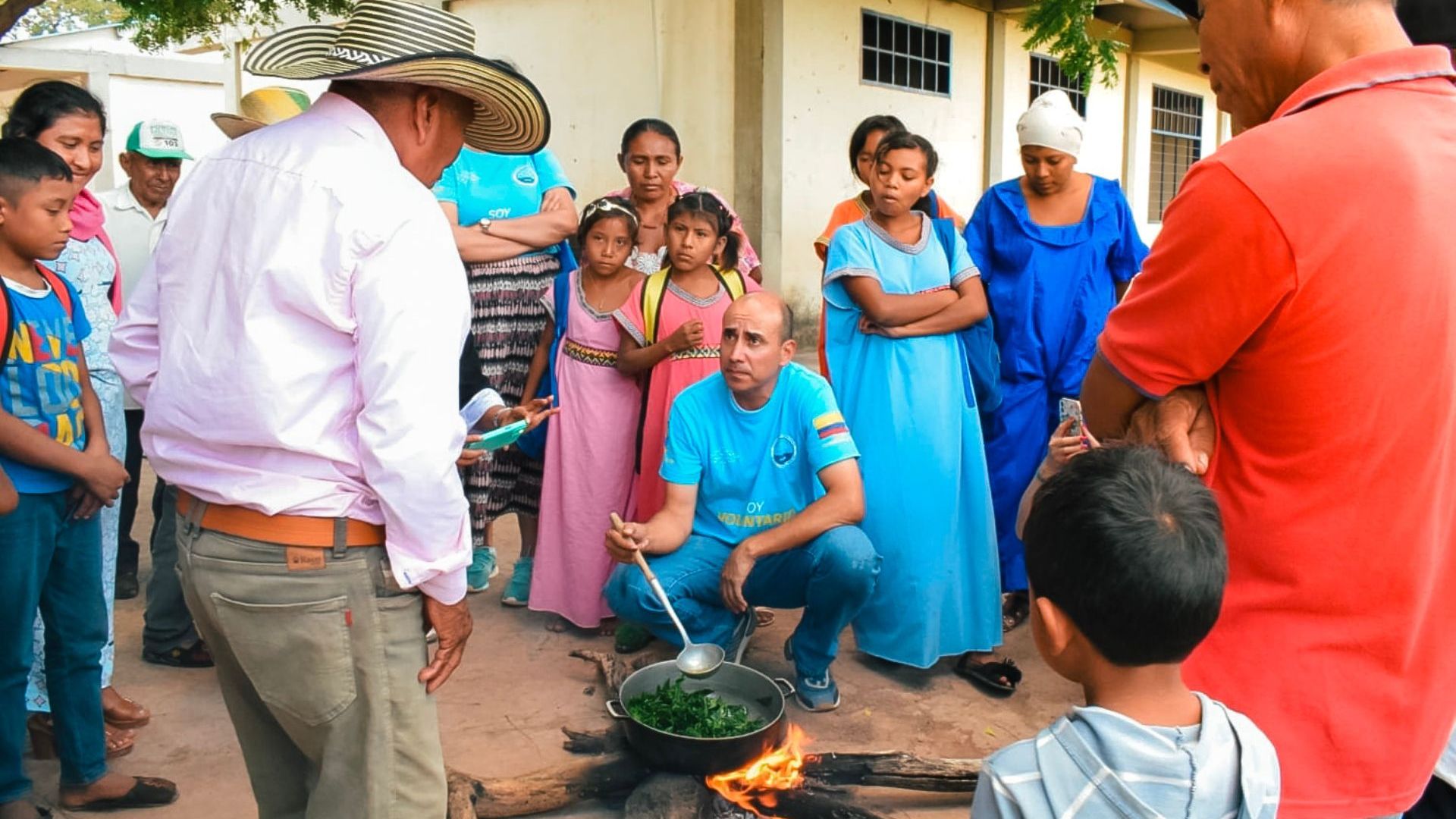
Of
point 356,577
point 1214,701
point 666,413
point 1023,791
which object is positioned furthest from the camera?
point 666,413

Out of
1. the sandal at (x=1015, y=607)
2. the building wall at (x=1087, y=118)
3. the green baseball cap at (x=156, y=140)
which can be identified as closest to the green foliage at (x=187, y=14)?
the green baseball cap at (x=156, y=140)

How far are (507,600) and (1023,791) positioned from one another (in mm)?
3782

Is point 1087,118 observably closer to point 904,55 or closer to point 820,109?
point 904,55

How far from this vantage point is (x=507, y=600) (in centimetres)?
495

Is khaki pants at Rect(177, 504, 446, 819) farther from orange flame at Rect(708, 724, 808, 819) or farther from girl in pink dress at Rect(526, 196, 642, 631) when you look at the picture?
girl in pink dress at Rect(526, 196, 642, 631)

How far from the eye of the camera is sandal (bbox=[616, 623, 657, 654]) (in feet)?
14.6

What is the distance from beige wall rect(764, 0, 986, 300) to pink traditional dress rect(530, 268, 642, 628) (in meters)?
6.15

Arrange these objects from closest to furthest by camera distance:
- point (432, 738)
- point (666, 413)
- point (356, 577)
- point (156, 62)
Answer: point (356, 577) < point (432, 738) < point (666, 413) < point (156, 62)

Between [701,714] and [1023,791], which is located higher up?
[1023,791]

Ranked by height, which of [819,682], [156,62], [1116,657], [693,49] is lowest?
[819,682]

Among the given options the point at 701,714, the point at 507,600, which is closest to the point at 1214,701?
the point at 701,714

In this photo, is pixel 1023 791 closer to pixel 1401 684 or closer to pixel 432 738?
pixel 1401 684

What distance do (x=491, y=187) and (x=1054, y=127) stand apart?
2.27m

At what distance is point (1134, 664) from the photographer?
4.92ft
